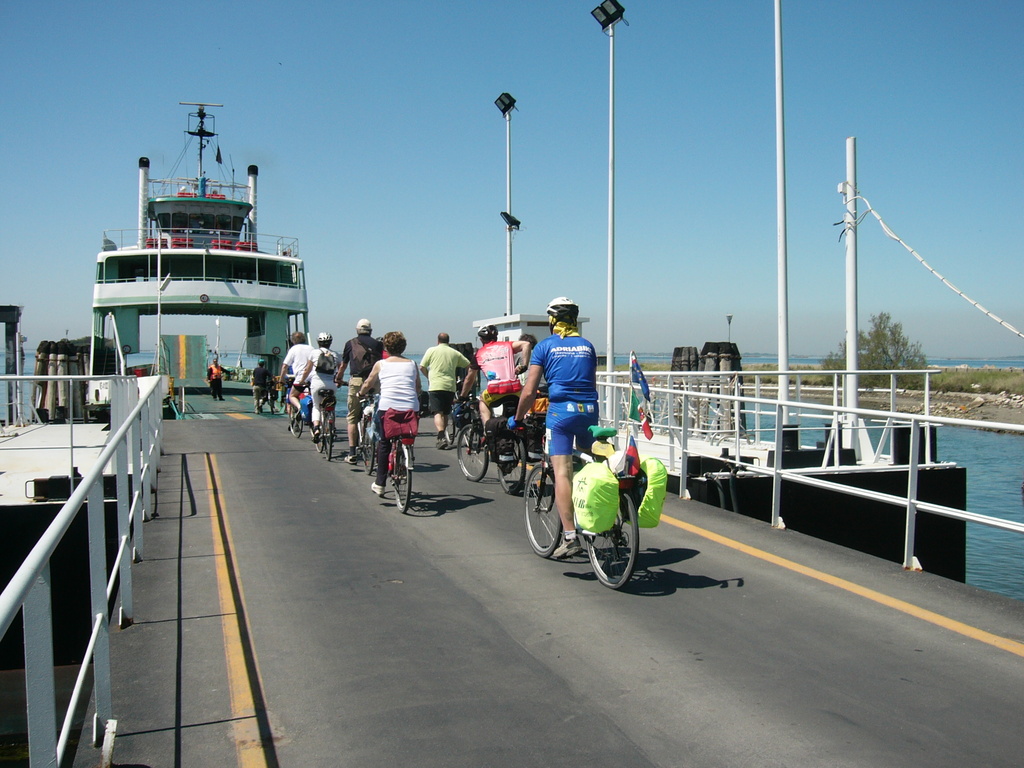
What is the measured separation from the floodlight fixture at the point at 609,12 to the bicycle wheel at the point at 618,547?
20.0 metres

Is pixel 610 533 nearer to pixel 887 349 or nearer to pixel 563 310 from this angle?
pixel 563 310

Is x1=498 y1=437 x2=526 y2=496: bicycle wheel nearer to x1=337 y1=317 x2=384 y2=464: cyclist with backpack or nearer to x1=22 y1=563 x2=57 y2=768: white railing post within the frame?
x1=337 y1=317 x2=384 y2=464: cyclist with backpack

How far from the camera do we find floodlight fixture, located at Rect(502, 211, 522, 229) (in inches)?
1133

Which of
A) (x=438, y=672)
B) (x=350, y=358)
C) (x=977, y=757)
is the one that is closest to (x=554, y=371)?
(x=438, y=672)

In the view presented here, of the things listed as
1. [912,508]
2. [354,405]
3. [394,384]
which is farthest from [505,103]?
[912,508]

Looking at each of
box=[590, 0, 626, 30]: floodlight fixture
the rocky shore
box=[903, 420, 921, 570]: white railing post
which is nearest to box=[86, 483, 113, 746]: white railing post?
box=[903, 420, 921, 570]: white railing post

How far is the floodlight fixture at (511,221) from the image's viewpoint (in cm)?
2877

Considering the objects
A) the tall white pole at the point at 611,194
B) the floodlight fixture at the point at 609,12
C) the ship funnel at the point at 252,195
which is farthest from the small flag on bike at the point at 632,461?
the ship funnel at the point at 252,195

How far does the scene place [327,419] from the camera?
13.1 metres

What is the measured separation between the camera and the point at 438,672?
14.7 feet

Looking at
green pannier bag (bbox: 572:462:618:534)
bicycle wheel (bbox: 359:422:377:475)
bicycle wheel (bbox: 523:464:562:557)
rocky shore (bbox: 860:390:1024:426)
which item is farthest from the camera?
rocky shore (bbox: 860:390:1024:426)

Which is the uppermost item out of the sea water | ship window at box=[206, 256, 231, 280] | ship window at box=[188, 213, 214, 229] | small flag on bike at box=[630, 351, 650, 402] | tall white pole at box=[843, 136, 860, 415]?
ship window at box=[188, 213, 214, 229]

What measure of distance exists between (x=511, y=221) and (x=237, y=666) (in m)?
25.3

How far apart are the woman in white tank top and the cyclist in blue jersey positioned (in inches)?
100
